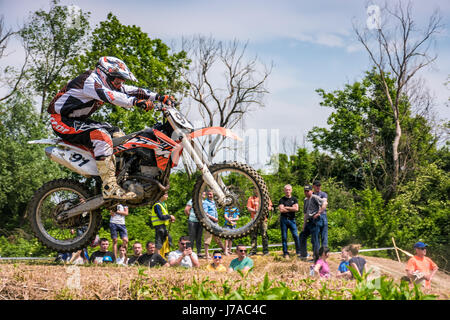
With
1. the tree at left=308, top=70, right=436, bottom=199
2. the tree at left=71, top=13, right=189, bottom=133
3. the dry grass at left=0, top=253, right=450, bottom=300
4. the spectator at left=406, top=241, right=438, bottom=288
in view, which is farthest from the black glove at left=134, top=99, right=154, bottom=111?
the tree at left=308, top=70, right=436, bottom=199

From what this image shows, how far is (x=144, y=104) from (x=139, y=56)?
19.4 metres

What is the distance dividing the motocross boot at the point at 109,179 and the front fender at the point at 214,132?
1.14 meters

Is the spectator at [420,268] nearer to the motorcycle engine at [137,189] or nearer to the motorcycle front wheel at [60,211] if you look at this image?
the motorcycle engine at [137,189]

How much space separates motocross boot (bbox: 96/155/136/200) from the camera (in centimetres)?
601

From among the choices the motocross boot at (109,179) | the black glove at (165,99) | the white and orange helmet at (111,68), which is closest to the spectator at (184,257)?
the motocross boot at (109,179)

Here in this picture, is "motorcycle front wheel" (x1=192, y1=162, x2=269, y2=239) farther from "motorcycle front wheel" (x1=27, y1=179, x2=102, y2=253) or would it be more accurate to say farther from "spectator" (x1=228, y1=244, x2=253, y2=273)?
"motorcycle front wheel" (x1=27, y1=179, x2=102, y2=253)

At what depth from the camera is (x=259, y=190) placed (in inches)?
228

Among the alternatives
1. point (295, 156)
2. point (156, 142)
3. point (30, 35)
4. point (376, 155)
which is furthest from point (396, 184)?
point (156, 142)

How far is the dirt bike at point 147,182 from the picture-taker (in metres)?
5.89

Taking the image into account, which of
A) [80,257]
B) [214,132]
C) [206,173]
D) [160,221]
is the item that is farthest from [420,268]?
[80,257]

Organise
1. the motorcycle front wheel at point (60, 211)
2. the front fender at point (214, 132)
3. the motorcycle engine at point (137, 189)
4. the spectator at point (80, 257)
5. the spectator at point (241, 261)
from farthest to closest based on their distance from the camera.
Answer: the spectator at point (80, 257), the spectator at point (241, 261), the motorcycle front wheel at point (60, 211), the motorcycle engine at point (137, 189), the front fender at point (214, 132)
